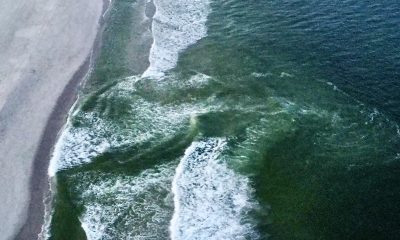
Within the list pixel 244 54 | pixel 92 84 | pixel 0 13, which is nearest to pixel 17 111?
pixel 92 84

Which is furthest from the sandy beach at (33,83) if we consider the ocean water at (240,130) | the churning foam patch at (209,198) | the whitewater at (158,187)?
the churning foam patch at (209,198)

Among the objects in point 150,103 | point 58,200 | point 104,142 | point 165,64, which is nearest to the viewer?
point 58,200

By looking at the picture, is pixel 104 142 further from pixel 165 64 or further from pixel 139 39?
pixel 139 39

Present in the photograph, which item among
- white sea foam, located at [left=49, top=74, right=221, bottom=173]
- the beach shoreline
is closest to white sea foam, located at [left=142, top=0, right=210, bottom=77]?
white sea foam, located at [left=49, top=74, right=221, bottom=173]

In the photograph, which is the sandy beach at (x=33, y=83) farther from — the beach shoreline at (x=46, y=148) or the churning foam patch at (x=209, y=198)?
the churning foam patch at (x=209, y=198)

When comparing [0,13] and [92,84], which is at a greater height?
[0,13]

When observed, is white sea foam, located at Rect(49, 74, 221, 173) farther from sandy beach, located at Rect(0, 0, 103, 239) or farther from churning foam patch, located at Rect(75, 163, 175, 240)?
churning foam patch, located at Rect(75, 163, 175, 240)
